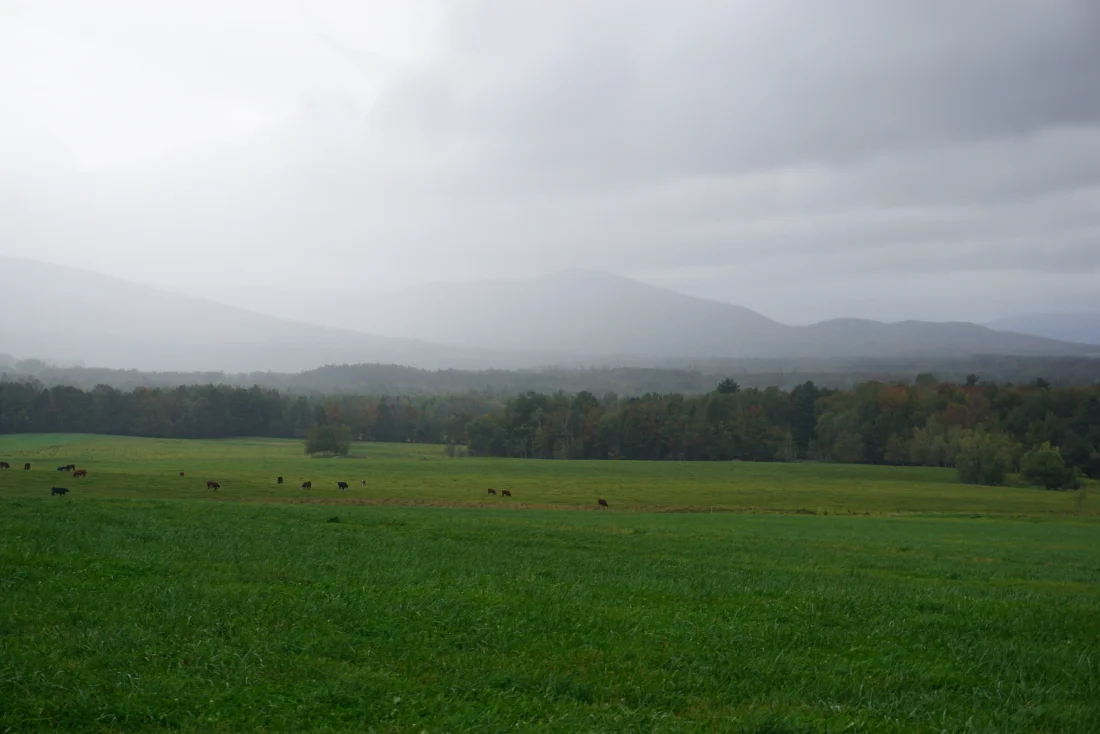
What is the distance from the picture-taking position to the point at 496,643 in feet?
35.2

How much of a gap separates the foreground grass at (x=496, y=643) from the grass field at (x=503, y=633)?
40 millimetres

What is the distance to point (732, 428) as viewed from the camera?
12250 centimetres

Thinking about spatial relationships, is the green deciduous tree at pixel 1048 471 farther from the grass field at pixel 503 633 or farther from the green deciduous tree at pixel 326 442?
the green deciduous tree at pixel 326 442

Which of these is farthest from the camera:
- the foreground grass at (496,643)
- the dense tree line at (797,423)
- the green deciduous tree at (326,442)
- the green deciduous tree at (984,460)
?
the green deciduous tree at (326,442)

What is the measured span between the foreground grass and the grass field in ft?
0.13

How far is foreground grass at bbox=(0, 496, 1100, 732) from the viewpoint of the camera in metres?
8.39

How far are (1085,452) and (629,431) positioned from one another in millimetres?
60406

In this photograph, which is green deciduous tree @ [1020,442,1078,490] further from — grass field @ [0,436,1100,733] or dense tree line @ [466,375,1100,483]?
grass field @ [0,436,1100,733]

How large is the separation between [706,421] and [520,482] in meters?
56.5

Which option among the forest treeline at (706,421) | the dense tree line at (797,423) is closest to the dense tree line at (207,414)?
the forest treeline at (706,421)

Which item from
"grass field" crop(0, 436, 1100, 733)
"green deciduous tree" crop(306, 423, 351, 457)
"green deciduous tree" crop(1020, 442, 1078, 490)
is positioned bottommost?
"green deciduous tree" crop(1020, 442, 1078, 490)

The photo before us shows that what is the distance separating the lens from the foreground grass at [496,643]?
8391mm

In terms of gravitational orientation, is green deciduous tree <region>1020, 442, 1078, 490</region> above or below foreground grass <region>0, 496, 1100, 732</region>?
below

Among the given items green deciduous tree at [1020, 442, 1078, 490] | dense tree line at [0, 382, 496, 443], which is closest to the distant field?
green deciduous tree at [1020, 442, 1078, 490]
